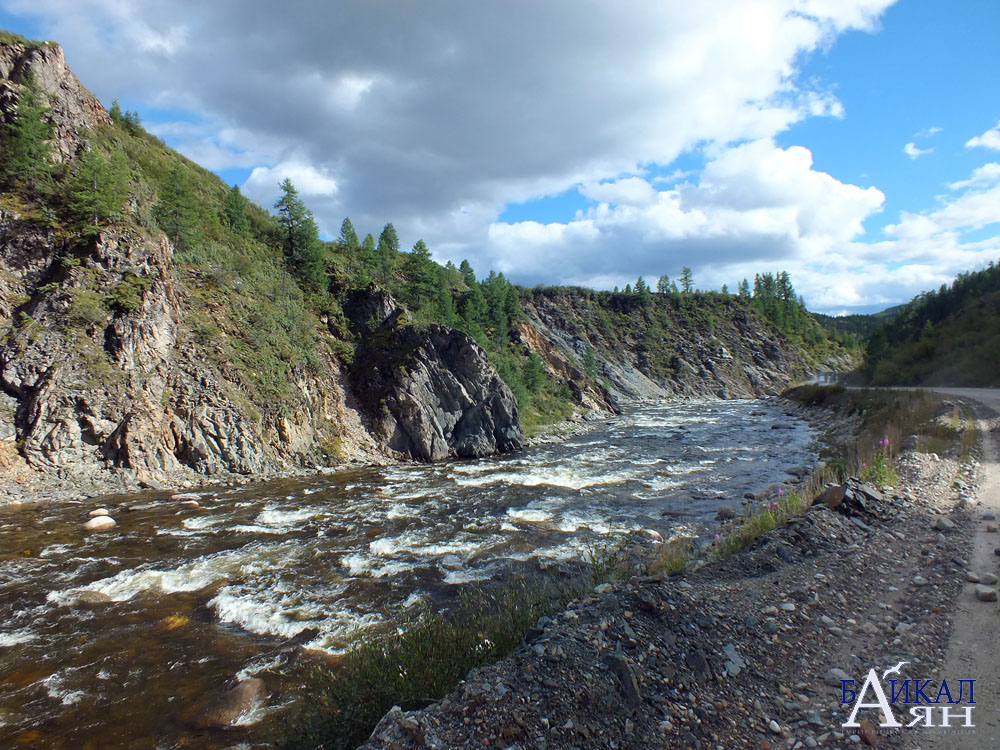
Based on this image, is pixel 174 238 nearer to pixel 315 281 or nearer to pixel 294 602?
pixel 315 281

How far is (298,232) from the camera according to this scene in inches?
1496

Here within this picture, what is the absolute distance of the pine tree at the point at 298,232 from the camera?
37156 mm

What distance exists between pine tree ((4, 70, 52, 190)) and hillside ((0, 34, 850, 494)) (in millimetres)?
97

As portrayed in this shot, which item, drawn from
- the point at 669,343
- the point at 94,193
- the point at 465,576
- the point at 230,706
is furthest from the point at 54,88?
the point at 669,343

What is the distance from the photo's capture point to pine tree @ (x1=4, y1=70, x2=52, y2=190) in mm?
22828

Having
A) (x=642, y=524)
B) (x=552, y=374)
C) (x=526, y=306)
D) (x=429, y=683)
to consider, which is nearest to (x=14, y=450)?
(x=429, y=683)

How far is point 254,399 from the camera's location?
80.6 ft

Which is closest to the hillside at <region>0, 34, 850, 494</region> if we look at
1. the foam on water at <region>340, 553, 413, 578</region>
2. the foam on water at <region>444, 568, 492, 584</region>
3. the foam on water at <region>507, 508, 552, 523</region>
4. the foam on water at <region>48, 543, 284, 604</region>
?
the foam on water at <region>48, 543, 284, 604</region>

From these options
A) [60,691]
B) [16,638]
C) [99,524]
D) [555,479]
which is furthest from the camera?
[555,479]

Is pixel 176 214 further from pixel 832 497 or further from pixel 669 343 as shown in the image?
pixel 669 343

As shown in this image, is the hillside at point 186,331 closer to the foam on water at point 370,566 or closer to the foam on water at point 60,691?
the foam on water at point 370,566

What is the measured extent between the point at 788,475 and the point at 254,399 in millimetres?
26445

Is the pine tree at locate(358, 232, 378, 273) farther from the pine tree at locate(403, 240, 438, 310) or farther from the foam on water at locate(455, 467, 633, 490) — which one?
the foam on water at locate(455, 467, 633, 490)

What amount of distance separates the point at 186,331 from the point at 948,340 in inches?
2437
